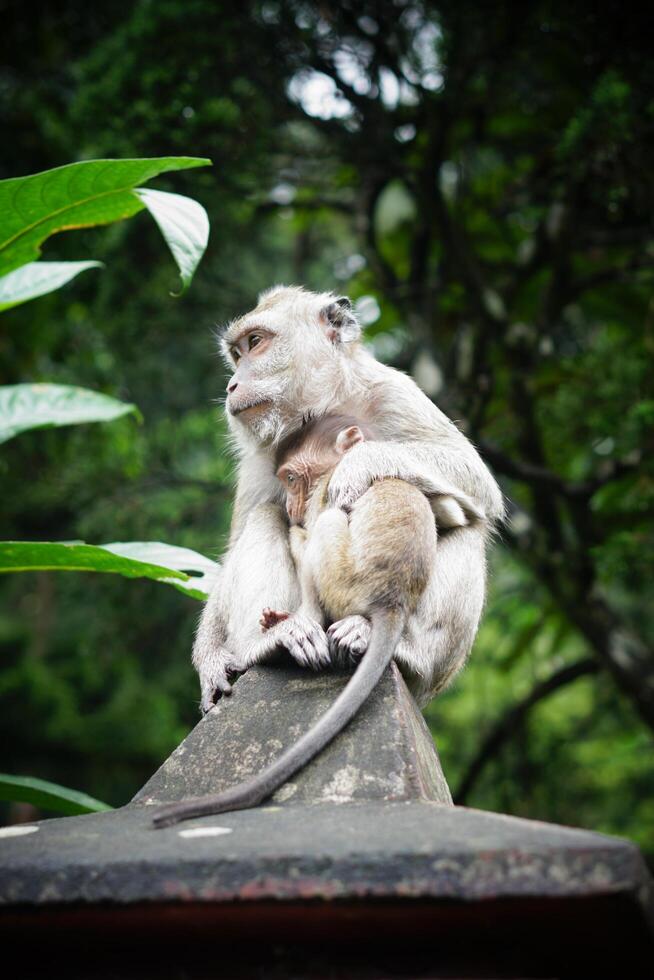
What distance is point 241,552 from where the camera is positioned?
379 centimetres

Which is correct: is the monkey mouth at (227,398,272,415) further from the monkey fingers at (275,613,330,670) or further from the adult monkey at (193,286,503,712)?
the monkey fingers at (275,613,330,670)

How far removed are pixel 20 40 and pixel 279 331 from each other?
5968 mm

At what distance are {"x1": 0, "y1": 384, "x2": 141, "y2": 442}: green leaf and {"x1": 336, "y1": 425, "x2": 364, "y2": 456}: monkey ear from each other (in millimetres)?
787

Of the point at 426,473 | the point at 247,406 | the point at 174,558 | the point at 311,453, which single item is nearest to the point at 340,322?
the point at 247,406

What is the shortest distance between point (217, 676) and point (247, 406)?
1106 mm

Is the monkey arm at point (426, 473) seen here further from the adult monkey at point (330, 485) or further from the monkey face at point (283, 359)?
the monkey face at point (283, 359)

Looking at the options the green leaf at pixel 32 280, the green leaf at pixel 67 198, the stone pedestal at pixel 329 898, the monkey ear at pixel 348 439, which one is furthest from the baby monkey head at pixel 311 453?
the stone pedestal at pixel 329 898

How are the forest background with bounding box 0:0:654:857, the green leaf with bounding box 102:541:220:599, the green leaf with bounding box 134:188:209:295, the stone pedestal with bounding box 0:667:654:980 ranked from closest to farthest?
1. the stone pedestal with bounding box 0:667:654:980
2. the green leaf with bounding box 134:188:209:295
3. the green leaf with bounding box 102:541:220:599
4. the forest background with bounding box 0:0:654:857

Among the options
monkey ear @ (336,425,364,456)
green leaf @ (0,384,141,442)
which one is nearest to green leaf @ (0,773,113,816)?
green leaf @ (0,384,141,442)

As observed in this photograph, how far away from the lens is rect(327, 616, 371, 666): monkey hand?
118 inches

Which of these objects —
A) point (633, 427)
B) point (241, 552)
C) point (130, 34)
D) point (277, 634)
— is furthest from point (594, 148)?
point (277, 634)

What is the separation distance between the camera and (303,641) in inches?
120

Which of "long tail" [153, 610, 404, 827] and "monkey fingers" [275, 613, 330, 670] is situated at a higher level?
"long tail" [153, 610, 404, 827]

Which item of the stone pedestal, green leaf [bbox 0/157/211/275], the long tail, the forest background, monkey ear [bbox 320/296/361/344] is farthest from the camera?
the forest background
